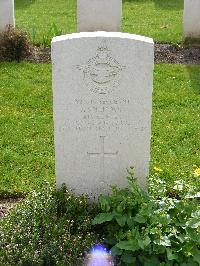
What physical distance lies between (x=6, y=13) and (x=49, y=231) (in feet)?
18.2

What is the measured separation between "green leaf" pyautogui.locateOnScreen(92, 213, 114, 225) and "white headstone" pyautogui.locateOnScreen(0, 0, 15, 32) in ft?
17.7

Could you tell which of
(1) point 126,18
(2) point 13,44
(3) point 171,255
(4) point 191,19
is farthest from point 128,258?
(1) point 126,18

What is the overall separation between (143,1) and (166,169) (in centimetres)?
945

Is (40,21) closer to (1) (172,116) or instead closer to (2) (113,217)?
(1) (172,116)

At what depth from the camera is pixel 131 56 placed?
4043 millimetres

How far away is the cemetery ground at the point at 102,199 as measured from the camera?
382 centimetres

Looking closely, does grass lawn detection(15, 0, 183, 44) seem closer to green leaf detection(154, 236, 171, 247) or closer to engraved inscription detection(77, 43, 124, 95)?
engraved inscription detection(77, 43, 124, 95)

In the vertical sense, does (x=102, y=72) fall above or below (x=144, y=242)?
above

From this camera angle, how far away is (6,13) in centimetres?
872

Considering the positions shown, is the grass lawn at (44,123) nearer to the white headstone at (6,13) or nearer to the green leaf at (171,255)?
the white headstone at (6,13)

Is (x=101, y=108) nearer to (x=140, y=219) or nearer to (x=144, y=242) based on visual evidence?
(x=140, y=219)

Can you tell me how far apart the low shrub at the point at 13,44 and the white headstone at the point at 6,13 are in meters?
0.22

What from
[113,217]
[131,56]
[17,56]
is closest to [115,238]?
[113,217]

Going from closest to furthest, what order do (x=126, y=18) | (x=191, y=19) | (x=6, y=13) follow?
(x=6, y=13)
(x=191, y=19)
(x=126, y=18)
